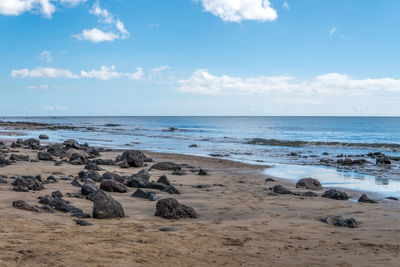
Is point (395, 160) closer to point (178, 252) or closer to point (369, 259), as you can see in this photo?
point (369, 259)

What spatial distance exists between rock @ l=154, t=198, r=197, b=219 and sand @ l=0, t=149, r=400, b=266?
23 centimetres

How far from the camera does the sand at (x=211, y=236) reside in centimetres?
473

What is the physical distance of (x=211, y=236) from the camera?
6125 mm

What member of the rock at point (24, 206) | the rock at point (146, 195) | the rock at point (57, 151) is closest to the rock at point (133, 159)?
the rock at point (57, 151)

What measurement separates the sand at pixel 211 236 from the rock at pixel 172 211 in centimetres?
23

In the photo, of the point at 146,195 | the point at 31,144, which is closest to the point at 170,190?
the point at 146,195

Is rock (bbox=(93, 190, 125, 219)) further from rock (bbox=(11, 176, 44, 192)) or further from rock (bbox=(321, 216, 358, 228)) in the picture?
rock (bbox=(321, 216, 358, 228))

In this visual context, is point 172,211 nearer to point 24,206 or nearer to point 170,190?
point 24,206

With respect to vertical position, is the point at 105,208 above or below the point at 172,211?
above

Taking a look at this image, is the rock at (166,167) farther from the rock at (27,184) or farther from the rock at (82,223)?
the rock at (82,223)

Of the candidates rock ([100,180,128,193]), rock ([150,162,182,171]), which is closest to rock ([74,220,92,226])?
rock ([100,180,128,193])

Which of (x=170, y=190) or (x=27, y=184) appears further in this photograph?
(x=170, y=190)

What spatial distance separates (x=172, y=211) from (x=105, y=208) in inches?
54.2

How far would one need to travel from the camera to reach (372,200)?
1018 cm
